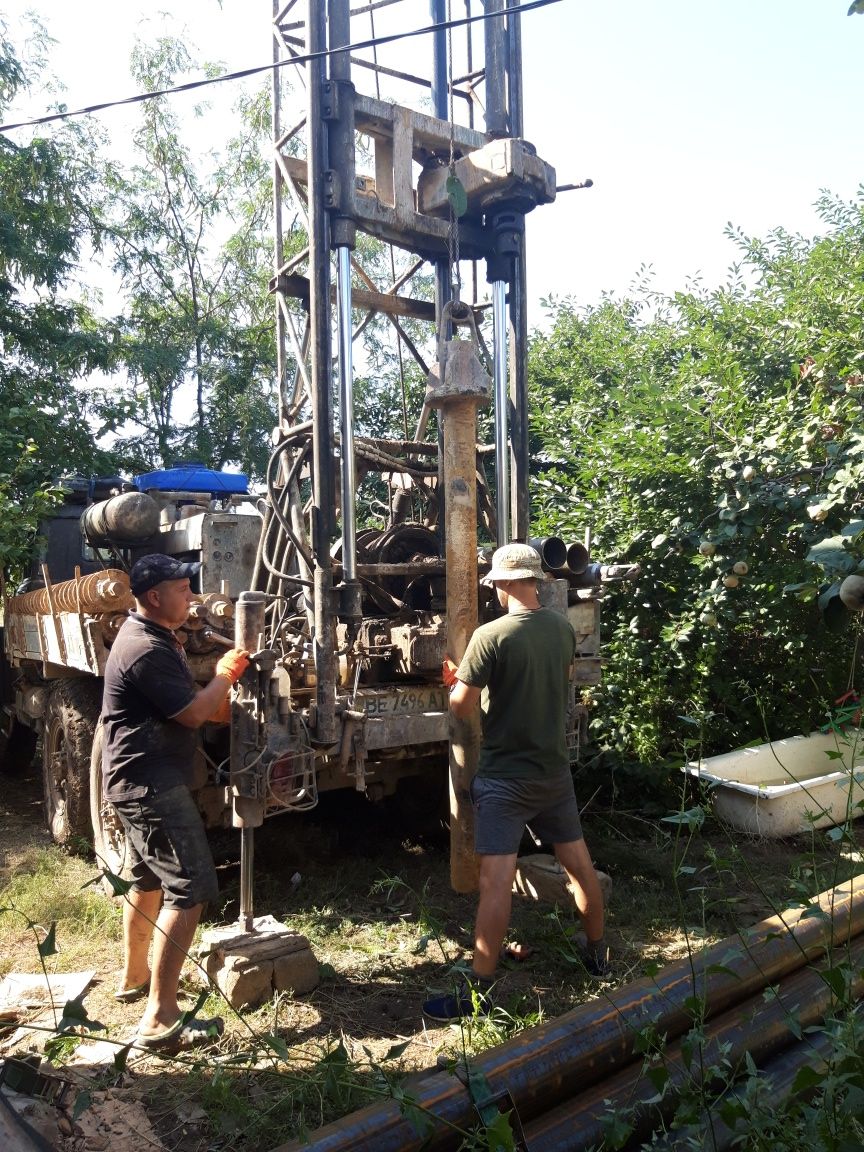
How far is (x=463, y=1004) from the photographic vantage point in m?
3.66

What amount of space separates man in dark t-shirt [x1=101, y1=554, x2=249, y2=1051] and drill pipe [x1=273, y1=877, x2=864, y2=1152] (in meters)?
1.29

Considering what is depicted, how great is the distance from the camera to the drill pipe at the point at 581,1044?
7.18 ft

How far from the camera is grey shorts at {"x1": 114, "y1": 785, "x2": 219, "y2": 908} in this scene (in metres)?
3.42

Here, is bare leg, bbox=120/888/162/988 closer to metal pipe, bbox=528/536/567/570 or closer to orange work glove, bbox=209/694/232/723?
orange work glove, bbox=209/694/232/723

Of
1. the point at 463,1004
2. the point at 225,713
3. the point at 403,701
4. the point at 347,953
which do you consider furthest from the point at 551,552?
the point at 463,1004

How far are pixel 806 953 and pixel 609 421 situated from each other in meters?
5.24

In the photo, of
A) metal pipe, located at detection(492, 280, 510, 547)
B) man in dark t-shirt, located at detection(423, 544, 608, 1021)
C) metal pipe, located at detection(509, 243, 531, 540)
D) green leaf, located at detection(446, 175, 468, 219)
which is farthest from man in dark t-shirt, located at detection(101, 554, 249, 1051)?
green leaf, located at detection(446, 175, 468, 219)

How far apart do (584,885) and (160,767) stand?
6.04 ft

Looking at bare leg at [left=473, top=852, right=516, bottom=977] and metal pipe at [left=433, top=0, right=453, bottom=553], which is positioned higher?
metal pipe at [left=433, top=0, right=453, bottom=553]

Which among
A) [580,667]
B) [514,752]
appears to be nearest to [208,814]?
[514,752]

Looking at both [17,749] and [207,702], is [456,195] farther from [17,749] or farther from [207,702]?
[17,749]

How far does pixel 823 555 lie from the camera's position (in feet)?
8.96

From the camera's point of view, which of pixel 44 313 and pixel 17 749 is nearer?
pixel 17 749

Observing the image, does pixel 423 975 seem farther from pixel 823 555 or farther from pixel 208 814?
pixel 823 555
